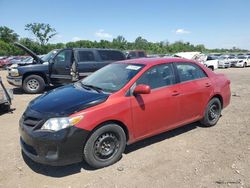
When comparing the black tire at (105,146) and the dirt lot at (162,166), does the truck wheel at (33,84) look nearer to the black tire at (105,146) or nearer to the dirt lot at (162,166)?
the dirt lot at (162,166)

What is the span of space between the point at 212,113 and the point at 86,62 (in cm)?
646

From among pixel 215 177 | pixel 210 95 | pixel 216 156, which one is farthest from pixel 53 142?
pixel 210 95

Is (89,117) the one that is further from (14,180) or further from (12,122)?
(12,122)

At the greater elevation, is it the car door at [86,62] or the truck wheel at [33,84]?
the car door at [86,62]

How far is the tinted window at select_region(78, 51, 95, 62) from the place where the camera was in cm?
1120

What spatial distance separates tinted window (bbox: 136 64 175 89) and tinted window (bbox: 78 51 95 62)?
657cm

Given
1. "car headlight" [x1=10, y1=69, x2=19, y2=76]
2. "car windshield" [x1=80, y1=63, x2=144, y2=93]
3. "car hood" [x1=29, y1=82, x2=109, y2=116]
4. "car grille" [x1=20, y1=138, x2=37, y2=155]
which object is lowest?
"car grille" [x1=20, y1=138, x2=37, y2=155]

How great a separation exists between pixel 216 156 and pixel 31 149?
2.94m

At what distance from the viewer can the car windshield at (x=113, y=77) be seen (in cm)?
464

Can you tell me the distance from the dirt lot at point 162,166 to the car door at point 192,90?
0.49m

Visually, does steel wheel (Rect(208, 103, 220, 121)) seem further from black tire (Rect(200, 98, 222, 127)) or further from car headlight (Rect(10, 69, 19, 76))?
car headlight (Rect(10, 69, 19, 76))

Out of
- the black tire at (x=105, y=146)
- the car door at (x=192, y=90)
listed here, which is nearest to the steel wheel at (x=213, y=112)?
the car door at (x=192, y=90)

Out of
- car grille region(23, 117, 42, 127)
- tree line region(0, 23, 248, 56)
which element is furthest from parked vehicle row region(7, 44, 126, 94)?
tree line region(0, 23, 248, 56)

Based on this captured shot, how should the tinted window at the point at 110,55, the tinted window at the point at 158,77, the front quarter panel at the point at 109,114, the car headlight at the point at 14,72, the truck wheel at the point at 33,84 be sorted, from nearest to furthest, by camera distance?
the front quarter panel at the point at 109,114
the tinted window at the point at 158,77
the car headlight at the point at 14,72
the truck wheel at the point at 33,84
the tinted window at the point at 110,55
